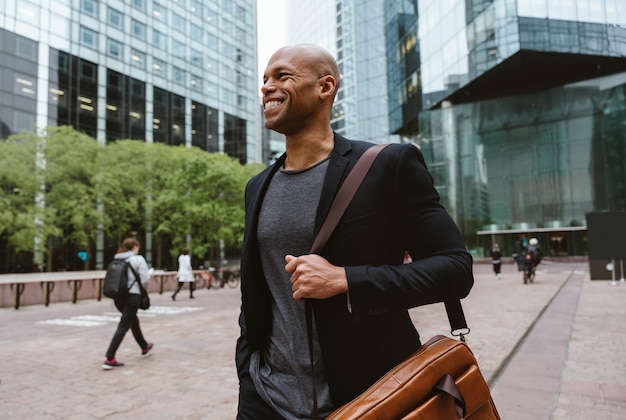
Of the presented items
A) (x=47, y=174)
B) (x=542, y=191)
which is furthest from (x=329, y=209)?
(x=542, y=191)

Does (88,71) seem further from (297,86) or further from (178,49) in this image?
(297,86)

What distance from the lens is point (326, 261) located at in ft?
4.38

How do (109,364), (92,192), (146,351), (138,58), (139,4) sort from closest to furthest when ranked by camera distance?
(109,364) < (146,351) < (92,192) < (138,58) < (139,4)

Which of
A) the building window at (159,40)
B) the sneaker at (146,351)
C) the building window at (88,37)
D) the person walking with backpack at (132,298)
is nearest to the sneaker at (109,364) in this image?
the person walking with backpack at (132,298)

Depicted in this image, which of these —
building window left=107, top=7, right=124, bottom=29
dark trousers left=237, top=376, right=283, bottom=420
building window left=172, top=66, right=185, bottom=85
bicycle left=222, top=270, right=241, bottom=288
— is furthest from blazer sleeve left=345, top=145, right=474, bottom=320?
building window left=172, top=66, right=185, bottom=85

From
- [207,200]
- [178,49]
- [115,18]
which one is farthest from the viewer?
[178,49]

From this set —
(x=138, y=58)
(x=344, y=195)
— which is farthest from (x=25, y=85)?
(x=344, y=195)

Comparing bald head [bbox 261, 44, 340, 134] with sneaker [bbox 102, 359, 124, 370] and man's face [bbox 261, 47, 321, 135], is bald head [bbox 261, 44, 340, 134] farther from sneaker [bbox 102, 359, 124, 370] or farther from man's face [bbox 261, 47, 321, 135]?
sneaker [bbox 102, 359, 124, 370]

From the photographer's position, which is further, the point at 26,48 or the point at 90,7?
the point at 90,7

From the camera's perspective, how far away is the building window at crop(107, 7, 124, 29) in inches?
1895

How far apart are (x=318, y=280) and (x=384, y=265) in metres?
0.20

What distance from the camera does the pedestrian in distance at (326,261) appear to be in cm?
132

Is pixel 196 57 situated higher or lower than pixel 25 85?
higher

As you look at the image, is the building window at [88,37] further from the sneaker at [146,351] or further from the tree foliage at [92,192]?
the sneaker at [146,351]
